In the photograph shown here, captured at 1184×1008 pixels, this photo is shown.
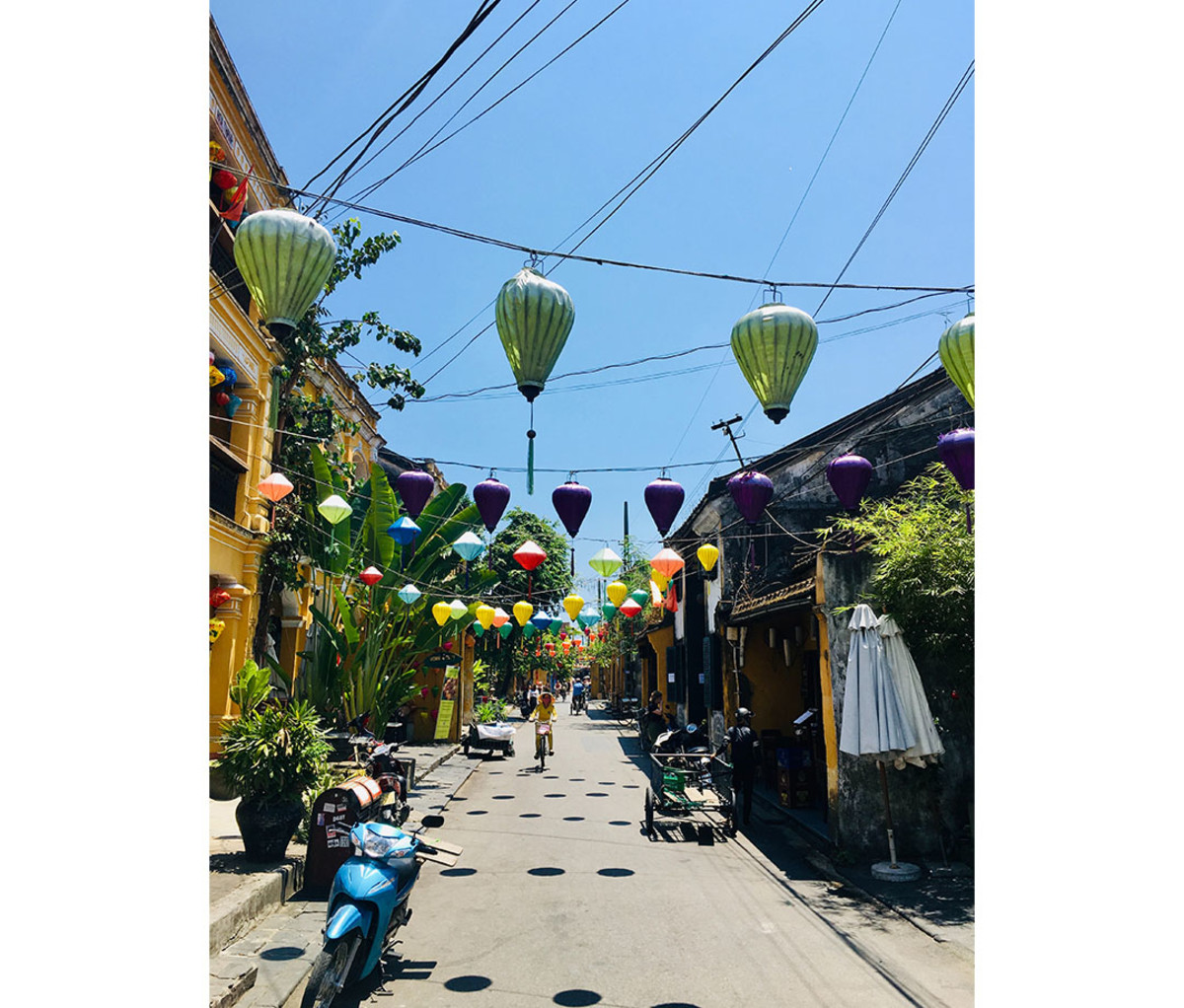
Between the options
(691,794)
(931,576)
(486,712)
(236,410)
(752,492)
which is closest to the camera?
(752,492)

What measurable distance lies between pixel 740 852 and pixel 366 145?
9.51 metres

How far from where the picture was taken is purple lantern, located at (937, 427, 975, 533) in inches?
267

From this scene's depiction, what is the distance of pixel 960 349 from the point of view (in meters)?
5.62

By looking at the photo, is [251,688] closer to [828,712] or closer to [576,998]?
[576,998]

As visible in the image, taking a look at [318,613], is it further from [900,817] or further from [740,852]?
[900,817]

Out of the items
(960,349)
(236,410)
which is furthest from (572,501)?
(236,410)

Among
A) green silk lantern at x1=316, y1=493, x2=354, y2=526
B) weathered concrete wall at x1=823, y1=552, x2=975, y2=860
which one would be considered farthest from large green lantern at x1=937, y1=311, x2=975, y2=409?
green silk lantern at x1=316, y1=493, x2=354, y2=526

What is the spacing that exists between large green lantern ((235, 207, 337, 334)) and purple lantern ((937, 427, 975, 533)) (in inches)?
199

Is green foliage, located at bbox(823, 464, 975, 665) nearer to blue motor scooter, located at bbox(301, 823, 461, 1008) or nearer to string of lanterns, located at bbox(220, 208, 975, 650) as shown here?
string of lanterns, located at bbox(220, 208, 975, 650)

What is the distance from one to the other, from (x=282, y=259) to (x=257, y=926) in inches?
225

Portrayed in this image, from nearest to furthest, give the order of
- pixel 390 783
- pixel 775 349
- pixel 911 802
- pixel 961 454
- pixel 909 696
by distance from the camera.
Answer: pixel 775 349 < pixel 961 454 < pixel 390 783 < pixel 909 696 < pixel 911 802

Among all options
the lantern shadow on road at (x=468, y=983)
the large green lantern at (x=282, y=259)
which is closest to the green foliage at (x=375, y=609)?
the lantern shadow on road at (x=468, y=983)

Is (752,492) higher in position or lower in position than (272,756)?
higher
